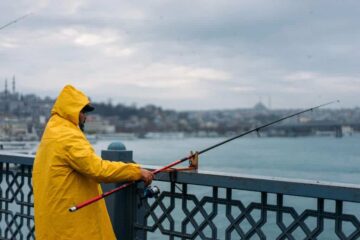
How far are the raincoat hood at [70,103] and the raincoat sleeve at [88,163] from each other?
0.54 ft

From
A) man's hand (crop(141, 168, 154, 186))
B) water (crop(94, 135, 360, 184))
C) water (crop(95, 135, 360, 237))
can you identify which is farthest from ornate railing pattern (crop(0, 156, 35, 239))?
water (crop(94, 135, 360, 184))

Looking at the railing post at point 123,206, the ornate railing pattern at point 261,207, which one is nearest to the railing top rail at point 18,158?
the railing post at point 123,206

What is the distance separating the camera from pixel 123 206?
4.31 m

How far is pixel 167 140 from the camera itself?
157m

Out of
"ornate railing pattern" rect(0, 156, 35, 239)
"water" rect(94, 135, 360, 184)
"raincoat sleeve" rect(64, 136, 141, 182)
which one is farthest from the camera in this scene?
"water" rect(94, 135, 360, 184)

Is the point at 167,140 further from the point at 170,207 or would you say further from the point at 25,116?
the point at 170,207

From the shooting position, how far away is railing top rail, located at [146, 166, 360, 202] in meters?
2.98

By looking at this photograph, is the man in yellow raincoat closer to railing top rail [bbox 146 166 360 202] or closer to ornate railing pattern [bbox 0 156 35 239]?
railing top rail [bbox 146 166 360 202]

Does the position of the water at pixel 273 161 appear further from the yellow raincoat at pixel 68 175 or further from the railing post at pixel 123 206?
the yellow raincoat at pixel 68 175

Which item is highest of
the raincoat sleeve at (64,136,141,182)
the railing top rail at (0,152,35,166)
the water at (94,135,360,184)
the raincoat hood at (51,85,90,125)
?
the raincoat hood at (51,85,90,125)

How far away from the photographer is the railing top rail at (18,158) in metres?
4.77

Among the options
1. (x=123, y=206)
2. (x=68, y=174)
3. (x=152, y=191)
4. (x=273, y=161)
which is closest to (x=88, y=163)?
(x=68, y=174)

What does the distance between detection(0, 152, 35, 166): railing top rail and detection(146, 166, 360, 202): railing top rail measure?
1.33 m

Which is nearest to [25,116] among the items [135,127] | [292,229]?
[292,229]
